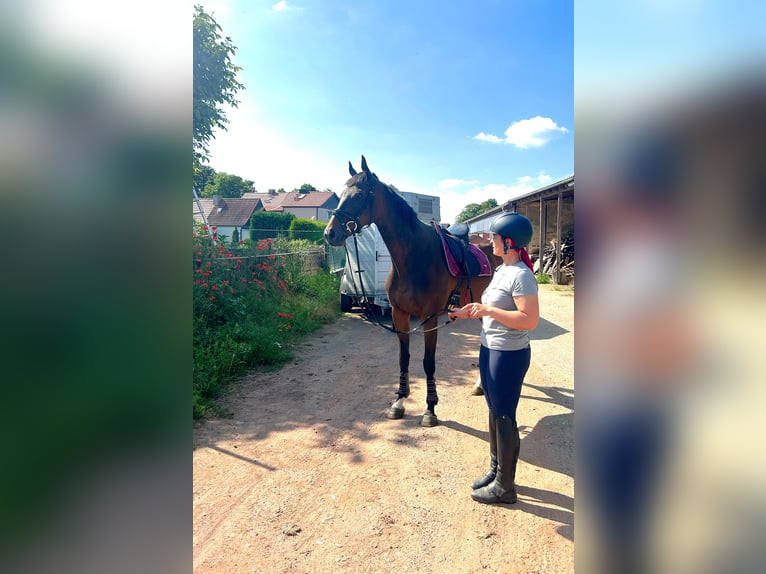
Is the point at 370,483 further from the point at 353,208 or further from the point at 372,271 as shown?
the point at 372,271

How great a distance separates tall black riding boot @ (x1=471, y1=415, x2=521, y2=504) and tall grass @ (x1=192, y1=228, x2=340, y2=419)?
2628 mm

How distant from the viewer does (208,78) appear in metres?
7.87

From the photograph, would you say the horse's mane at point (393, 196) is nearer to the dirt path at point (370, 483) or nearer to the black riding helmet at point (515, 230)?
the black riding helmet at point (515, 230)

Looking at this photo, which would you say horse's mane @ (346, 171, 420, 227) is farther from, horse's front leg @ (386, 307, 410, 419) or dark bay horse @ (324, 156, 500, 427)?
horse's front leg @ (386, 307, 410, 419)

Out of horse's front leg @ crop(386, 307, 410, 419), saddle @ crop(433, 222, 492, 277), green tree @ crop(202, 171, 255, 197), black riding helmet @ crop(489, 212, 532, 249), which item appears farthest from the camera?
green tree @ crop(202, 171, 255, 197)

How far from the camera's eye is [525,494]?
8.73ft

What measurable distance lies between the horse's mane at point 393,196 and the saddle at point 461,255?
45 centimetres

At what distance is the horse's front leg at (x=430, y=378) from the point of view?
12.1 ft

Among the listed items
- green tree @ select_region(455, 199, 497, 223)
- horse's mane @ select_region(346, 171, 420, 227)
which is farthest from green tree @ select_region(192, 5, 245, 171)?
green tree @ select_region(455, 199, 497, 223)

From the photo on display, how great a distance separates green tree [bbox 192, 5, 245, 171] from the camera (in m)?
7.49
